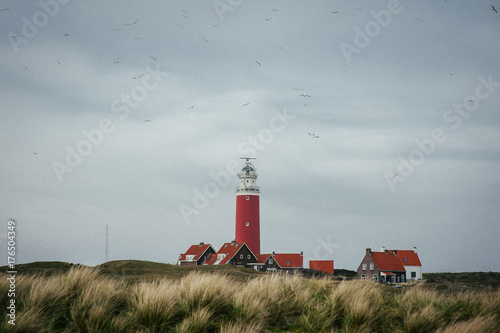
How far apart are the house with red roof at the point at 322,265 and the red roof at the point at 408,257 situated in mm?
8581

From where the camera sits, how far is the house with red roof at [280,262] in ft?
179

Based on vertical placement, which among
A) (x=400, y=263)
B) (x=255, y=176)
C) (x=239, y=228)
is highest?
(x=255, y=176)

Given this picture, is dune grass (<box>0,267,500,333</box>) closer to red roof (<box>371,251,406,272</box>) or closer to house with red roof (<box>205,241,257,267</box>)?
house with red roof (<box>205,241,257,267</box>)

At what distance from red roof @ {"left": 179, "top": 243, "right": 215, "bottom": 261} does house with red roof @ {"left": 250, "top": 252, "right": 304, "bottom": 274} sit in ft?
27.4

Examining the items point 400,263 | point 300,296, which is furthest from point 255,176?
point 300,296

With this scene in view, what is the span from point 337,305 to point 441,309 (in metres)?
2.41

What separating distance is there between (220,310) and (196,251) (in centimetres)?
5150

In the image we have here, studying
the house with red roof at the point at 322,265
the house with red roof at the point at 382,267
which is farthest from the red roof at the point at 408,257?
the house with red roof at the point at 322,265

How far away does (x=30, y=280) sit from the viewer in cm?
1053

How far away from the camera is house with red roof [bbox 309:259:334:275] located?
195ft

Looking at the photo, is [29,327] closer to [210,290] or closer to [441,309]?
[210,290]

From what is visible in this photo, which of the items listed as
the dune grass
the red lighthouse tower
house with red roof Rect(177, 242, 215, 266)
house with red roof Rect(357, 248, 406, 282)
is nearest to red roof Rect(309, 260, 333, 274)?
house with red roof Rect(357, 248, 406, 282)

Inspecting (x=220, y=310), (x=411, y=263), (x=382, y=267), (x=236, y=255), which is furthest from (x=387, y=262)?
(x=220, y=310)

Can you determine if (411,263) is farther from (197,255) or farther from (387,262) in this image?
(197,255)
